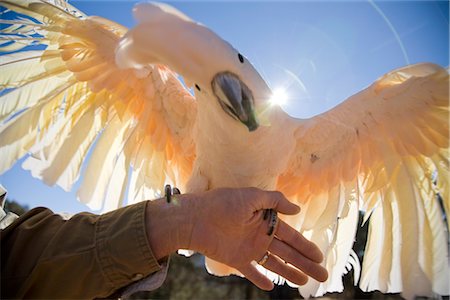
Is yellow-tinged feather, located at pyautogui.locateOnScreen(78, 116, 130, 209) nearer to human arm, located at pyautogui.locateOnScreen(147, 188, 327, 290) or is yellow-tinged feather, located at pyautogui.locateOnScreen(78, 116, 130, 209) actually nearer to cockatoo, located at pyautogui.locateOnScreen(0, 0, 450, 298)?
cockatoo, located at pyautogui.locateOnScreen(0, 0, 450, 298)

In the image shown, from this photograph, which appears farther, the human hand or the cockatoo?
the cockatoo

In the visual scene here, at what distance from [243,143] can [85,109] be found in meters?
0.85

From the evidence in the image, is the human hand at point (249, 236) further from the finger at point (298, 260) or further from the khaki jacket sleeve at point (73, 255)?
Answer: the khaki jacket sleeve at point (73, 255)

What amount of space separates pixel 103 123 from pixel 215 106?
2.72ft

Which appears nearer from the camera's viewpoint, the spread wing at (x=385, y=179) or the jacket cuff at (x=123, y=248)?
the jacket cuff at (x=123, y=248)

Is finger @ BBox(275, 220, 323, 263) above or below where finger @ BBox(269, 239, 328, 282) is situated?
above

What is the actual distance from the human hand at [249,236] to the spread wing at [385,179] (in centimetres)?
31

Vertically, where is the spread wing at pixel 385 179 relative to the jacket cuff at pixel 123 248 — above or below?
above

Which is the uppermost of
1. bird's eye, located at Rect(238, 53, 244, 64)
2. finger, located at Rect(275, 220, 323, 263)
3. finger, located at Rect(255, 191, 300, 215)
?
bird's eye, located at Rect(238, 53, 244, 64)

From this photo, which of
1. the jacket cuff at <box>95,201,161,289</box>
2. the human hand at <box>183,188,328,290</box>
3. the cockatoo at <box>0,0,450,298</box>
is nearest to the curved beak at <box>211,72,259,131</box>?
the cockatoo at <box>0,0,450,298</box>

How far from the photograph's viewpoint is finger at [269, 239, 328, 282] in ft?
4.08

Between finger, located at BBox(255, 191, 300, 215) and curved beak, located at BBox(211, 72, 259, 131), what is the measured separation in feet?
0.89

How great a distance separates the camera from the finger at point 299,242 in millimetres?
1246

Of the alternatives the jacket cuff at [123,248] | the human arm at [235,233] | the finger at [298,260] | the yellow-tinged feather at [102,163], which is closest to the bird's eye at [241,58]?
the human arm at [235,233]
